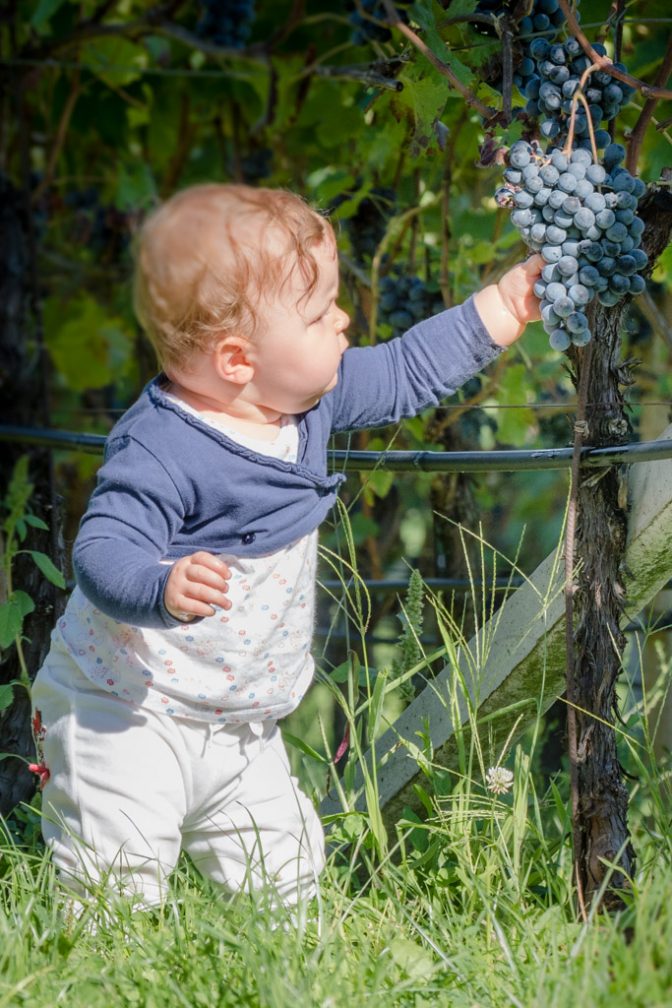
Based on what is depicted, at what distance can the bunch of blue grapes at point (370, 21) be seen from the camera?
2.97m

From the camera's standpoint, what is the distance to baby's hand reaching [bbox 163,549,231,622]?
57.1 inches

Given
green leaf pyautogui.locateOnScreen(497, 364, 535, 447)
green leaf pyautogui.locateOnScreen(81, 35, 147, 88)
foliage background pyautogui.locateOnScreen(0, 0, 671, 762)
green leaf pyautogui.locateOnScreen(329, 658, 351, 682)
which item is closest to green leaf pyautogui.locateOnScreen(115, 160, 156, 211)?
foliage background pyautogui.locateOnScreen(0, 0, 671, 762)

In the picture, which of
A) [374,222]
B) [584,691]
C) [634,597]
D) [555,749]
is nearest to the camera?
[584,691]

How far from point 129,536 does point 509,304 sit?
2.06 feet

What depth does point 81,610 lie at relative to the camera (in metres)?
1.78

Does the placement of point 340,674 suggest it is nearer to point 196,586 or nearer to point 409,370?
point 409,370

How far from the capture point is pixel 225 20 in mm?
4000

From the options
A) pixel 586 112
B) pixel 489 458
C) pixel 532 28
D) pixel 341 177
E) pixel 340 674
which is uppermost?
pixel 532 28

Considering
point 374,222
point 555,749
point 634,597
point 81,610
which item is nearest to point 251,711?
point 81,610

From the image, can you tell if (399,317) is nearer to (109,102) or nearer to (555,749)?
(555,749)

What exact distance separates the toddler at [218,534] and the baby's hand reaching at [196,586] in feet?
0.10

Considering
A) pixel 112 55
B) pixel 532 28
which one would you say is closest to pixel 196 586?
pixel 532 28

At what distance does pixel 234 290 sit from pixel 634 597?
74 centimetres

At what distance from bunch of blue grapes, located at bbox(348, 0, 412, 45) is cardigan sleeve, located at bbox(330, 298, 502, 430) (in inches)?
53.6
